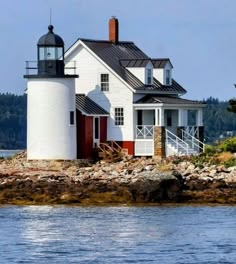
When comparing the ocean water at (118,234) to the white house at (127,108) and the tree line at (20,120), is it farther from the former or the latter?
the tree line at (20,120)

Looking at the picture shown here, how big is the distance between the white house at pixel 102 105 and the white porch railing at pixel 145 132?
0.13ft

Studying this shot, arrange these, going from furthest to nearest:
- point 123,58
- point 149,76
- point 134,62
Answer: point 123,58 → point 149,76 → point 134,62

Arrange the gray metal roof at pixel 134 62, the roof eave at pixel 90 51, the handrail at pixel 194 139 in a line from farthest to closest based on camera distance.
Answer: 1. the gray metal roof at pixel 134 62
2. the handrail at pixel 194 139
3. the roof eave at pixel 90 51

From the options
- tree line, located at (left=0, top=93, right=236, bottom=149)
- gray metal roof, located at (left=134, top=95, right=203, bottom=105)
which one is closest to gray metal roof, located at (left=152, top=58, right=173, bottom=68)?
gray metal roof, located at (left=134, top=95, right=203, bottom=105)

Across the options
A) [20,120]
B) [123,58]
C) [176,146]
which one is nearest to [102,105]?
[123,58]

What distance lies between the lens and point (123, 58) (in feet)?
202

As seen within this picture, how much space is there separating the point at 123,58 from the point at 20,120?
224 feet

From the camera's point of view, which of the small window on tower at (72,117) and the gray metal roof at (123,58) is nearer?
the small window on tower at (72,117)

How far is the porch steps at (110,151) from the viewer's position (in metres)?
57.9

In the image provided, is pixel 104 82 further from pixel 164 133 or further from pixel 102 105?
pixel 164 133

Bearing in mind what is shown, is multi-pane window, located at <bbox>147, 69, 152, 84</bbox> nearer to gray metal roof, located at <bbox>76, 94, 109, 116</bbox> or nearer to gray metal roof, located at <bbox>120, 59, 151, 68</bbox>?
gray metal roof, located at <bbox>120, 59, 151, 68</bbox>

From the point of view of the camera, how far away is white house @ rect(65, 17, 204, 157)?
58.5 m

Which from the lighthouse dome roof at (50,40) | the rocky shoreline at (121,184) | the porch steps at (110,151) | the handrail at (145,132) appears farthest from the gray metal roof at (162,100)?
the lighthouse dome roof at (50,40)

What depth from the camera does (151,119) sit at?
6022 cm
